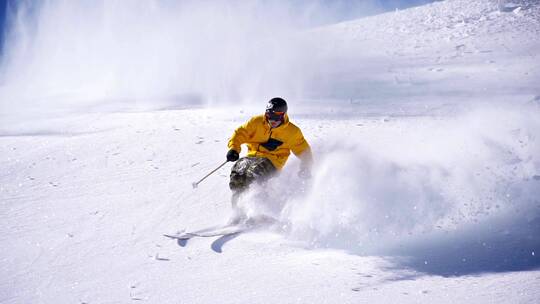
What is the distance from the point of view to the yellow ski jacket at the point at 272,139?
5.61 meters

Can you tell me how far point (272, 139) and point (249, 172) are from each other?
73 centimetres

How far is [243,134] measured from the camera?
566 centimetres

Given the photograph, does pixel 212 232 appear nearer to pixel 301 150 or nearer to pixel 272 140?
pixel 272 140

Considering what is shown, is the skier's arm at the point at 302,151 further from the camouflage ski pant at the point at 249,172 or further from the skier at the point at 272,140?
the camouflage ski pant at the point at 249,172

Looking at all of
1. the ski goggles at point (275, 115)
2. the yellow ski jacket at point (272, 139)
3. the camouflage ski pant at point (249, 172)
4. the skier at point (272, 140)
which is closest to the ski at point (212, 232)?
the camouflage ski pant at point (249, 172)

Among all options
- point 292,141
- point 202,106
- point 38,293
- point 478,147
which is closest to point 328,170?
point 292,141

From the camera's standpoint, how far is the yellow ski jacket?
5.61 meters

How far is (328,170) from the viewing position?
5465 mm

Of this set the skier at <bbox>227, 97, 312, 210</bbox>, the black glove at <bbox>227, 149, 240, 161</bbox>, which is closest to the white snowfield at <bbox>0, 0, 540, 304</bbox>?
the skier at <bbox>227, 97, 312, 210</bbox>

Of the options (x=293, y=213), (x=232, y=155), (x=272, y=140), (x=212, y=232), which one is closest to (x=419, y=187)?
(x=293, y=213)

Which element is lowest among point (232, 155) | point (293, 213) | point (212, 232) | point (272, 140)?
point (212, 232)

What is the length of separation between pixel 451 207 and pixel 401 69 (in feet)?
39.9

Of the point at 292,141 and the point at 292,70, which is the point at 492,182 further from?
the point at 292,70

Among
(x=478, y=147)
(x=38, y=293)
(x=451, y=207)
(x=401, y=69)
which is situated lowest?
(x=38, y=293)
